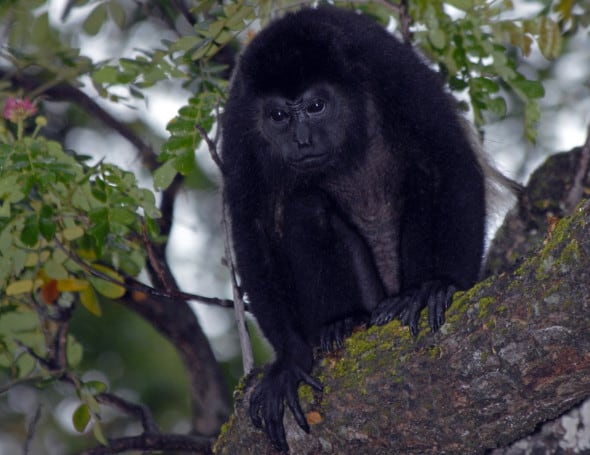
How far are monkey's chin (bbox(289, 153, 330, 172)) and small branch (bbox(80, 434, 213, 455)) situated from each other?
4.68 ft

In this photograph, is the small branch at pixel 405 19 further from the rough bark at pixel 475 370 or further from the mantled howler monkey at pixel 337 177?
the rough bark at pixel 475 370

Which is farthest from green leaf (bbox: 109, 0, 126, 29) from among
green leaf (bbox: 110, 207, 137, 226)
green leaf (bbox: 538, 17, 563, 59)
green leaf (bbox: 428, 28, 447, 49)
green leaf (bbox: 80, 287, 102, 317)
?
green leaf (bbox: 538, 17, 563, 59)

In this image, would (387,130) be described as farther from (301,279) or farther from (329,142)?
(301,279)

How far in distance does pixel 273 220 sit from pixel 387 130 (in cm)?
72

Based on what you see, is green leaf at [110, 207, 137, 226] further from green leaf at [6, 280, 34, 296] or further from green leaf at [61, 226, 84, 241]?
green leaf at [6, 280, 34, 296]

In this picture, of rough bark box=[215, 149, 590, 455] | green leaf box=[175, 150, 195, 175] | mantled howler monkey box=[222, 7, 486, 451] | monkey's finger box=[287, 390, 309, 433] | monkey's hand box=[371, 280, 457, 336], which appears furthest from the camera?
mantled howler monkey box=[222, 7, 486, 451]

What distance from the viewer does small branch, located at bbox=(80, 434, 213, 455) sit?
3750 millimetres

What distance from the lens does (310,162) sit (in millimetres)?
3949

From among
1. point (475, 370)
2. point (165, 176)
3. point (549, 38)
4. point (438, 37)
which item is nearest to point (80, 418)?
point (165, 176)

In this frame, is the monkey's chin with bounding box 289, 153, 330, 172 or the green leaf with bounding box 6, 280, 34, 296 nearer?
the green leaf with bounding box 6, 280, 34, 296

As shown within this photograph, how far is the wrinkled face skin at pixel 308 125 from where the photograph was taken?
3.95 metres

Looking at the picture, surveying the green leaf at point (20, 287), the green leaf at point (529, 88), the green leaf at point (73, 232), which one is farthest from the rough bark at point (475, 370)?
the green leaf at point (529, 88)

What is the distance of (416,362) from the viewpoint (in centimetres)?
275

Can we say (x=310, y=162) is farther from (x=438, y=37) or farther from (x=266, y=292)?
(x=438, y=37)
